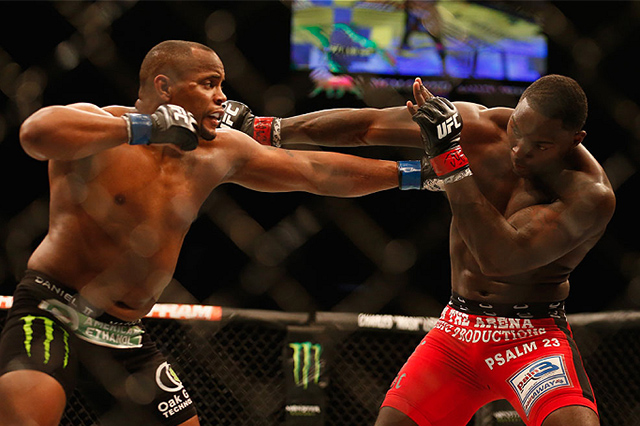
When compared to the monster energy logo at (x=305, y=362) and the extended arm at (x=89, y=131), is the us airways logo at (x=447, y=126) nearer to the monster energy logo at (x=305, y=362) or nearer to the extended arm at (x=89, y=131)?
the extended arm at (x=89, y=131)

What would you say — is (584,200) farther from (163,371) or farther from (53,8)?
(53,8)

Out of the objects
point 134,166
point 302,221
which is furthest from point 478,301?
point 302,221

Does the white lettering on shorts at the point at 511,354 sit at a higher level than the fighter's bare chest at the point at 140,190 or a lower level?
lower

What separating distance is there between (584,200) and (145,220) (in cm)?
120

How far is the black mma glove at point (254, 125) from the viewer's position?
2195 millimetres

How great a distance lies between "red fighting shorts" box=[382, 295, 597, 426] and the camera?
1886 millimetres

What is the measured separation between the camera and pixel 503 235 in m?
1.85

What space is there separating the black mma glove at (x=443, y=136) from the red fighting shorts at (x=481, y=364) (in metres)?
0.45

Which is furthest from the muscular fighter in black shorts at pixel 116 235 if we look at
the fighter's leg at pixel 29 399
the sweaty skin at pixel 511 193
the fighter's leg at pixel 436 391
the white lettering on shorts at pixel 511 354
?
the white lettering on shorts at pixel 511 354

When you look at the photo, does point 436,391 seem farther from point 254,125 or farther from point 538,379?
point 254,125

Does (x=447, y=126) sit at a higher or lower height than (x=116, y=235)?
higher

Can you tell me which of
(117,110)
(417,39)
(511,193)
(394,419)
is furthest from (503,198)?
(417,39)

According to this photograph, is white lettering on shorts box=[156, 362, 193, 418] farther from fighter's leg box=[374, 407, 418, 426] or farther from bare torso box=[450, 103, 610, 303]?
bare torso box=[450, 103, 610, 303]

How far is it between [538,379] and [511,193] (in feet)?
1.80
